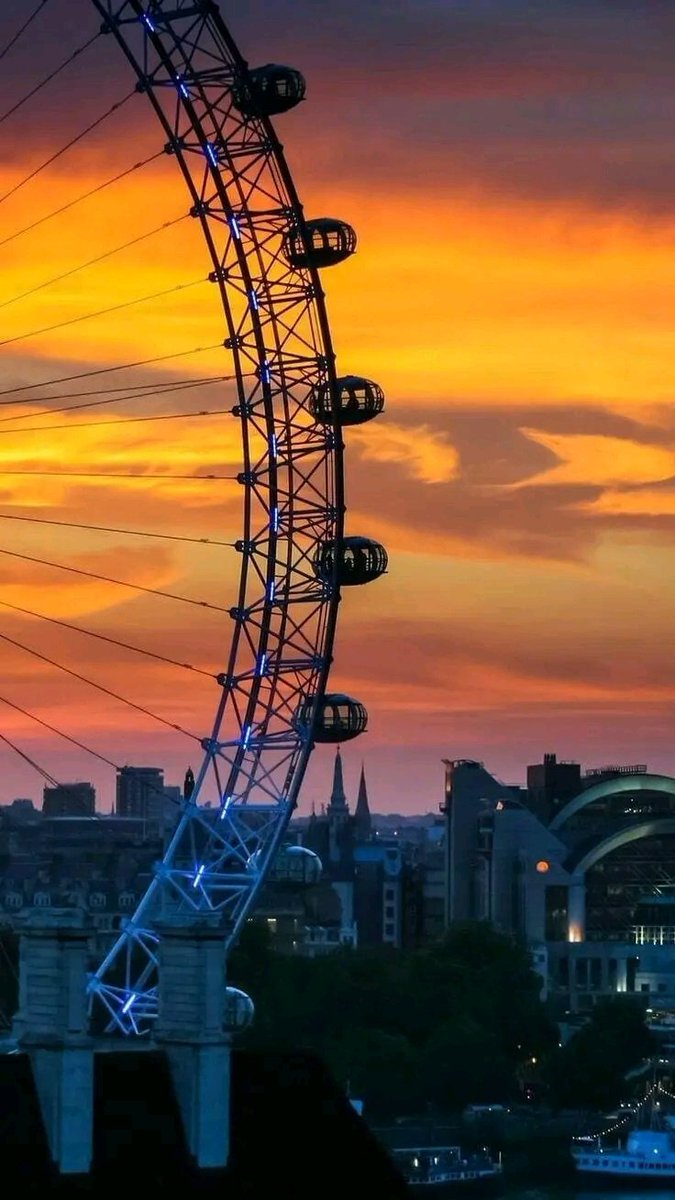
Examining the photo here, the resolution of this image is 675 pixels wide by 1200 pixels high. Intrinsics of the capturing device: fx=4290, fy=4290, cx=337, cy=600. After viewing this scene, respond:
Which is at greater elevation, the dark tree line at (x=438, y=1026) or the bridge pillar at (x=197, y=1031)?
the dark tree line at (x=438, y=1026)

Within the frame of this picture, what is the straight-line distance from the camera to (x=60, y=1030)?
40.4 metres

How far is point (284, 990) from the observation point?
154 m

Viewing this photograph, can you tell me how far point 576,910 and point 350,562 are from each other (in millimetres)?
125358

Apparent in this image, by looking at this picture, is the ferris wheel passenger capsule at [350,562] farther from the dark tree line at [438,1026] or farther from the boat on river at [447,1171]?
the dark tree line at [438,1026]

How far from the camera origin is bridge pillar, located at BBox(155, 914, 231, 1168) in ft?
135

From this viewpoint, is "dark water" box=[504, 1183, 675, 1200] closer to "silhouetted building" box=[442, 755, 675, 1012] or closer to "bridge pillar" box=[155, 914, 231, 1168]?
"silhouetted building" box=[442, 755, 675, 1012]

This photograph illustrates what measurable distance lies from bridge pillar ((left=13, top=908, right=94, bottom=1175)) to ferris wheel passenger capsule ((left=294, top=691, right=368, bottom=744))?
1056 inches

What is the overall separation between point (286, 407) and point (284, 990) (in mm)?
86837

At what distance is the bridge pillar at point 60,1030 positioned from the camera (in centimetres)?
3981

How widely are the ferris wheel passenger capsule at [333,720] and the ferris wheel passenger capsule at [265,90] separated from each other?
9.59 metres

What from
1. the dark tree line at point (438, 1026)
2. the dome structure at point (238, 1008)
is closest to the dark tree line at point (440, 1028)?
the dark tree line at point (438, 1026)

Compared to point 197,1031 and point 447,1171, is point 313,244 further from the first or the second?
point 447,1171

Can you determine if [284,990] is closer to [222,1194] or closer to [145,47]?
[145,47]

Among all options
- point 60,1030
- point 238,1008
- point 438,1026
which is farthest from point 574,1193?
point 60,1030
